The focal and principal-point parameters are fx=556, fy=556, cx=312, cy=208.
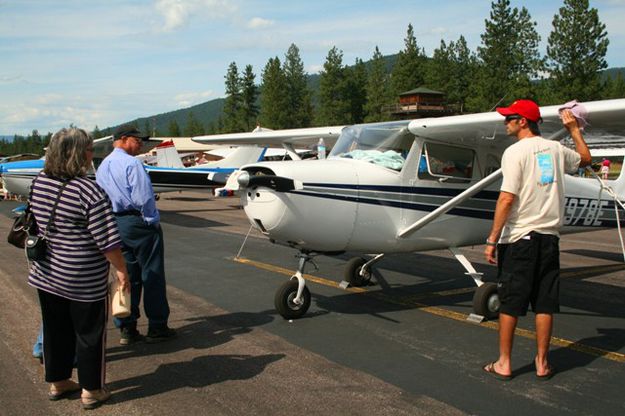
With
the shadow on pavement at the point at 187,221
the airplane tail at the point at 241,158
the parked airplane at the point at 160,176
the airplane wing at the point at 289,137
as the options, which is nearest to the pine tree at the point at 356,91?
the airplane tail at the point at 241,158

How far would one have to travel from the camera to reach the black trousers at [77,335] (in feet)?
11.8

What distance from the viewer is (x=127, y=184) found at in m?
4.85

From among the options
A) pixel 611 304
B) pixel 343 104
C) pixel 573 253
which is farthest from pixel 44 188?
pixel 343 104

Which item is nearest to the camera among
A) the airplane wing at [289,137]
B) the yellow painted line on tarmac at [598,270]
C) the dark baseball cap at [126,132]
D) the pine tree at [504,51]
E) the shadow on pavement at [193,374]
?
the shadow on pavement at [193,374]

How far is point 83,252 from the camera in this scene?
351 centimetres

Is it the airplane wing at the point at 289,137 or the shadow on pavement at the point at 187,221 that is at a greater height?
the airplane wing at the point at 289,137

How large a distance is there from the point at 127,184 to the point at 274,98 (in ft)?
253

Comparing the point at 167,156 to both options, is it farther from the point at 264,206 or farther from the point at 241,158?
the point at 264,206

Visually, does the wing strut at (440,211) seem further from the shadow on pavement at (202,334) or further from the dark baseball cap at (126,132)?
the dark baseball cap at (126,132)

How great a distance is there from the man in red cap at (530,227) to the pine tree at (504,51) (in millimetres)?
55452

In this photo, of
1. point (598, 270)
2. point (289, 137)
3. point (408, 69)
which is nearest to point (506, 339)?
point (598, 270)

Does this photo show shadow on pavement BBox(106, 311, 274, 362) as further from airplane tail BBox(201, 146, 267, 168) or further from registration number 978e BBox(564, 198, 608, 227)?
airplane tail BBox(201, 146, 267, 168)

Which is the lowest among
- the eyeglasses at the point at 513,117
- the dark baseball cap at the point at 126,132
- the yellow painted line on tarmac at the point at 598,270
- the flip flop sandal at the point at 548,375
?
the yellow painted line on tarmac at the point at 598,270

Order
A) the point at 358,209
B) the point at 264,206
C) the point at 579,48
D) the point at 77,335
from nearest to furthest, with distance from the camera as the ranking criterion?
the point at 77,335 < the point at 264,206 < the point at 358,209 < the point at 579,48
